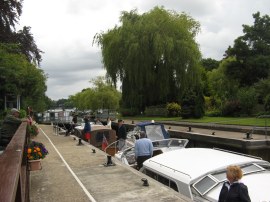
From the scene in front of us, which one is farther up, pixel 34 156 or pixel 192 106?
pixel 192 106

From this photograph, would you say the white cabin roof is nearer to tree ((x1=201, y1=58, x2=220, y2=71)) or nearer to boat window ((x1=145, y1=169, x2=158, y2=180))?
boat window ((x1=145, y1=169, x2=158, y2=180))

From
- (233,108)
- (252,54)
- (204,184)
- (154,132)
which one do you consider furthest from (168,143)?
(252,54)

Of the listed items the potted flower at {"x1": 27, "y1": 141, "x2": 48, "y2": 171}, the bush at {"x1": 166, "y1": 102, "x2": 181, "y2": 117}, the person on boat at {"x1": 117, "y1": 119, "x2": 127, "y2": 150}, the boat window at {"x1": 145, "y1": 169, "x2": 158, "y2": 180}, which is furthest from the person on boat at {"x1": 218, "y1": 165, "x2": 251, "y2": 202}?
the bush at {"x1": 166, "y1": 102, "x2": 181, "y2": 117}

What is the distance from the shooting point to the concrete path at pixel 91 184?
805cm

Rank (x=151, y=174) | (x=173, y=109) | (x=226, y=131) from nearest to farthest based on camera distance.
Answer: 1. (x=151, y=174)
2. (x=226, y=131)
3. (x=173, y=109)

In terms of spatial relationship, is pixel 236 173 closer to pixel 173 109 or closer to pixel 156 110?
pixel 173 109

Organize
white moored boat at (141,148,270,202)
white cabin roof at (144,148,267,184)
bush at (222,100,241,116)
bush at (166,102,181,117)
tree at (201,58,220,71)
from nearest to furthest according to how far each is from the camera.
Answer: white moored boat at (141,148,270,202), white cabin roof at (144,148,267,184), bush at (222,100,241,116), bush at (166,102,181,117), tree at (201,58,220,71)

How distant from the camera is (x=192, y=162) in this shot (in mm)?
9453

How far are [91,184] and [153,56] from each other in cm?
3167

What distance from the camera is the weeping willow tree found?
39625 millimetres

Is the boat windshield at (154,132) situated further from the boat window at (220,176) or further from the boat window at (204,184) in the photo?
the boat window at (204,184)

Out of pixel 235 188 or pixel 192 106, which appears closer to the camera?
pixel 235 188

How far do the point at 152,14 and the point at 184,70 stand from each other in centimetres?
717

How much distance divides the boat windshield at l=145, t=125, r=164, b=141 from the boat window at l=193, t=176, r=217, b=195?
11.1 meters
